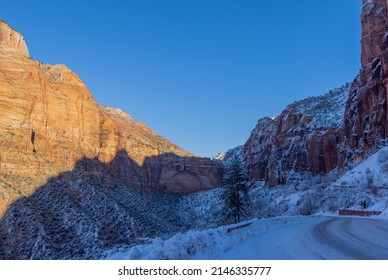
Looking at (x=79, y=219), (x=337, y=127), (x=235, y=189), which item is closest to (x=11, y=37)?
(x=79, y=219)

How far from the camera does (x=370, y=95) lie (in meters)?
69.3

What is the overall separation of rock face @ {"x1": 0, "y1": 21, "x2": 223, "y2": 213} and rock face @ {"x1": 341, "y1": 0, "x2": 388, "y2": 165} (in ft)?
175

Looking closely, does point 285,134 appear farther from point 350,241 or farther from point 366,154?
point 350,241

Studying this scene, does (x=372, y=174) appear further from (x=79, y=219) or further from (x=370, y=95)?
(x=79, y=219)

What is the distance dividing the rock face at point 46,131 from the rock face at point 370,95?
2106 inches

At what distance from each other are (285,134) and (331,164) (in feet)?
63.5

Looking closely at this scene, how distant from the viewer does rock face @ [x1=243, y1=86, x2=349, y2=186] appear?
87.6 meters

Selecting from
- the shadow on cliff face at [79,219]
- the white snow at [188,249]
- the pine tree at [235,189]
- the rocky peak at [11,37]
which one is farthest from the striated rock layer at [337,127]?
the rocky peak at [11,37]

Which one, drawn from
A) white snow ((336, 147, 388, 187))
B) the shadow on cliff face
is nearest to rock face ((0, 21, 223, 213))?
the shadow on cliff face

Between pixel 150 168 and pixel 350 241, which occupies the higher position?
pixel 150 168

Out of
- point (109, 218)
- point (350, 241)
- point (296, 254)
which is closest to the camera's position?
point (296, 254)

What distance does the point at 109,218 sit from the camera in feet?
139
